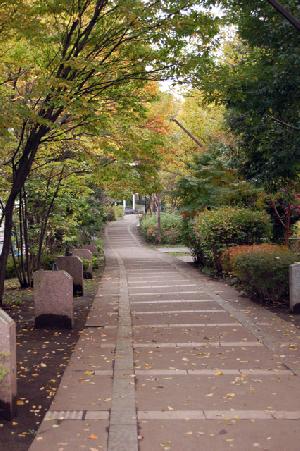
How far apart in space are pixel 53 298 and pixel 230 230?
29.7 ft

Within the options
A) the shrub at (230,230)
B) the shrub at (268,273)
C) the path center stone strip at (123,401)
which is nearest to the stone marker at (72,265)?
the shrub at (268,273)

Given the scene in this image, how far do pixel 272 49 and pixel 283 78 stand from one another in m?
1.15

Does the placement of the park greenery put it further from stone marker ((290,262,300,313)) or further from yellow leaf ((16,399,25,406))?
yellow leaf ((16,399,25,406))

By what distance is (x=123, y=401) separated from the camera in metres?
4.73

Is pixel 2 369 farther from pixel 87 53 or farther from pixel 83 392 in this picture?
pixel 87 53

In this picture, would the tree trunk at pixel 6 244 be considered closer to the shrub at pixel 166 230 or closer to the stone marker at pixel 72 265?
the stone marker at pixel 72 265

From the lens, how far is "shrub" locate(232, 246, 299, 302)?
9805mm

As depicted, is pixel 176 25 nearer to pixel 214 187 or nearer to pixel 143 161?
pixel 143 161

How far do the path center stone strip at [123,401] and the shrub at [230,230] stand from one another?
8673 mm

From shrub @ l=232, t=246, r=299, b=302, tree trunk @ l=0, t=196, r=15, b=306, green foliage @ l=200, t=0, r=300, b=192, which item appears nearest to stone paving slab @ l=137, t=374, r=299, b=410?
shrub @ l=232, t=246, r=299, b=302

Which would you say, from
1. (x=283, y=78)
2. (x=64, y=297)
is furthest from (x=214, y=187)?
(x=64, y=297)

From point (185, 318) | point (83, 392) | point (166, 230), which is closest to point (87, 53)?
point (185, 318)

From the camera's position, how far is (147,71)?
8.81 meters

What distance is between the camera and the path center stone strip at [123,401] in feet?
12.6
